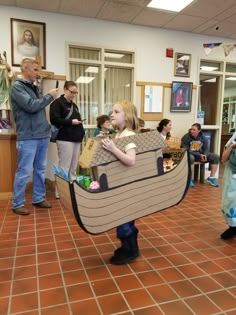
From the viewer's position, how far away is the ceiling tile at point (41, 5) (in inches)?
136

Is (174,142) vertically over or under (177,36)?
under

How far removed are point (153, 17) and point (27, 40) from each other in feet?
6.20

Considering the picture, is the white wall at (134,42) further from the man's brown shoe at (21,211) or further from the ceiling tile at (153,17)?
the man's brown shoe at (21,211)

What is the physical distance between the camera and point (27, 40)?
3.70 metres

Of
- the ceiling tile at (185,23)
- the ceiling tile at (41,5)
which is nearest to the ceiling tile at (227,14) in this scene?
the ceiling tile at (185,23)

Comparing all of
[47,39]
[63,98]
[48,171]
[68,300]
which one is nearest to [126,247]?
[68,300]

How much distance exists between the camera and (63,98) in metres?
3.10

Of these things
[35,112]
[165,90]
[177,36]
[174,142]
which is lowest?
[174,142]

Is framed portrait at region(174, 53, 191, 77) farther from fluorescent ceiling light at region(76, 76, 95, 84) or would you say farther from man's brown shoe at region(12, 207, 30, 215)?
man's brown shoe at region(12, 207, 30, 215)

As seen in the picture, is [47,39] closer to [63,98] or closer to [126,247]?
[63,98]

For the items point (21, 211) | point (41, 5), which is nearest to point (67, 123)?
point (21, 211)

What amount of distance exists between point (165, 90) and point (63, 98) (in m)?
2.15

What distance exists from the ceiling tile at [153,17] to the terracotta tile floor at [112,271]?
2.96 metres

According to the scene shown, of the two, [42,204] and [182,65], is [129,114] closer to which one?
[42,204]
